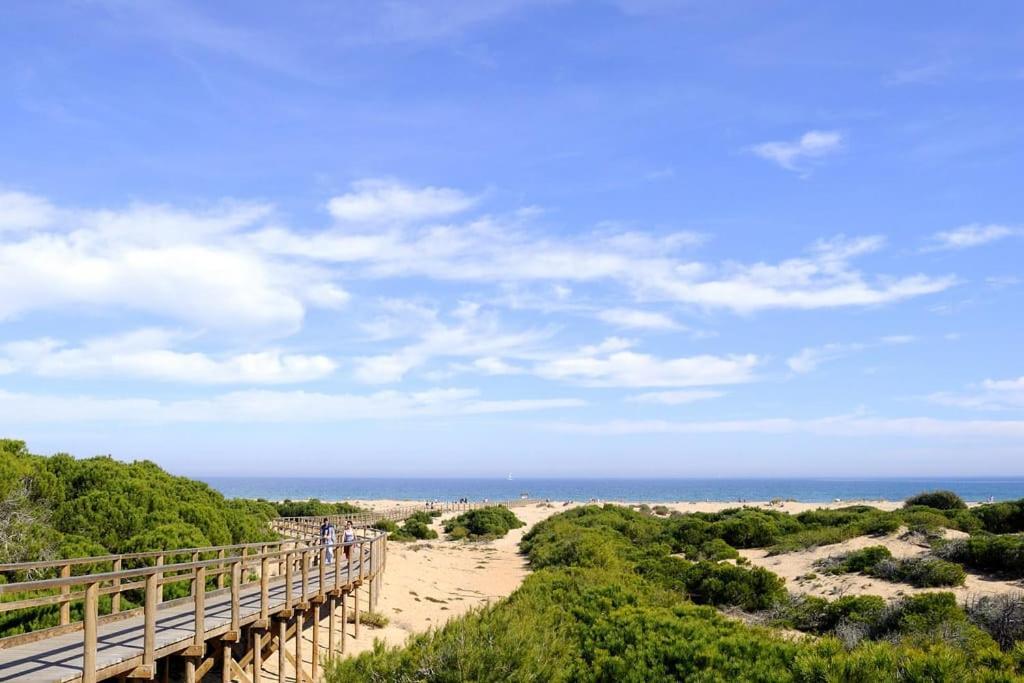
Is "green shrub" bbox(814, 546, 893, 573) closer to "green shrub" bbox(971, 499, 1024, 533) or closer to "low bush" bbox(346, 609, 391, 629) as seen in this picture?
"green shrub" bbox(971, 499, 1024, 533)

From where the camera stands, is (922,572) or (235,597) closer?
(235,597)

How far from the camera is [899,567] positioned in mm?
19656

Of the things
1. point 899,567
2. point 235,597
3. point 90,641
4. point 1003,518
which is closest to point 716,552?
point 899,567

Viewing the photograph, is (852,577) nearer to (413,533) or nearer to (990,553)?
(990,553)

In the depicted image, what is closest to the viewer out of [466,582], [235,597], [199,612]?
[199,612]

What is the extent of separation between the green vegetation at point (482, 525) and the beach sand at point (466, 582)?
5.33 m

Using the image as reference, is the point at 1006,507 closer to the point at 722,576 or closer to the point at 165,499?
the point at 722,576

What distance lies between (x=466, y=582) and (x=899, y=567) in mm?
12951

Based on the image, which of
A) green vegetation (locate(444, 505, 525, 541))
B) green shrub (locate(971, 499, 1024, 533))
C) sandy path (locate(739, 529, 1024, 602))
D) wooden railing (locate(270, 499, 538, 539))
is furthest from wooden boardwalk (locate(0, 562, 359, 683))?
green vegetation (locate(444, 505, 525, 541))

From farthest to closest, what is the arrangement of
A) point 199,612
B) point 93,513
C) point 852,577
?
1. point 852,577
2. point 93,513
3. point 199,612

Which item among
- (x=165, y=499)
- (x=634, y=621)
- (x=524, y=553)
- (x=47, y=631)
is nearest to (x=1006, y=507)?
(x=524, y=553)

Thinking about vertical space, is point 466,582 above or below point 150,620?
below

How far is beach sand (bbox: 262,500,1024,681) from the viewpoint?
1758cm

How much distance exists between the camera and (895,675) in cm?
757
